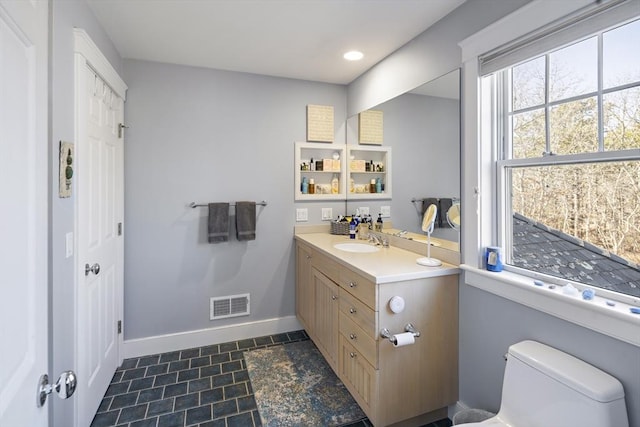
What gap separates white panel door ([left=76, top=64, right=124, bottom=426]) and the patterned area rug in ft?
3.18

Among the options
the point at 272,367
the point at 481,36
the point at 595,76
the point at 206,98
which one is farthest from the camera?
the point at 206,98

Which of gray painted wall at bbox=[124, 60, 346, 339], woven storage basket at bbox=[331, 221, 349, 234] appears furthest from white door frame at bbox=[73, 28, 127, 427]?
woven storage basket at bbox=[331, 221, 349, 234]

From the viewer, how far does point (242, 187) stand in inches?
113

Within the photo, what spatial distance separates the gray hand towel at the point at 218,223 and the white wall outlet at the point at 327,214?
3.06 feet

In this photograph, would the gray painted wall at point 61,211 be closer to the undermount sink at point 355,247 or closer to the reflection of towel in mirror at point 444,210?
the undermount sink at point 355,247

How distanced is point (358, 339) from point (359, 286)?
303mm

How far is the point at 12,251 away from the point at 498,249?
187 cm

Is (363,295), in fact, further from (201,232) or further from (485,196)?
(201,232)

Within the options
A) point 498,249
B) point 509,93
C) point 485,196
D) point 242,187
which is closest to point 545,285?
point 498,249

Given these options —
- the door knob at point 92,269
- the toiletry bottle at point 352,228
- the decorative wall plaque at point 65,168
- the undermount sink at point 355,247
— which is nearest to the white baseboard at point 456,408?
the undermount sink at point 355,247

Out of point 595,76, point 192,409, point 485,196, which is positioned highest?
point 595,76

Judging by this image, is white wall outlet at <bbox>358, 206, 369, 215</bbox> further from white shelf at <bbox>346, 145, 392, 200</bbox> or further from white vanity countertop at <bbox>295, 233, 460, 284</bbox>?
white vanity countertop at <bbox>295, 233, 460, 284</bbox>

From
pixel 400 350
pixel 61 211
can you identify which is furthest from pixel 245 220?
pixel 400 350

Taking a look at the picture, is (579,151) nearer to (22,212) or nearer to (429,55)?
(429,55)
